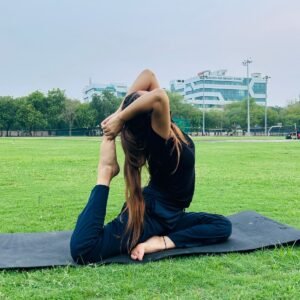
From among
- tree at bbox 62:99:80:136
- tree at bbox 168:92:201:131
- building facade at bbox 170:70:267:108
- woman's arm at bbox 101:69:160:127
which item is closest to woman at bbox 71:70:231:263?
woman's arm at bbox 101:69:160:127

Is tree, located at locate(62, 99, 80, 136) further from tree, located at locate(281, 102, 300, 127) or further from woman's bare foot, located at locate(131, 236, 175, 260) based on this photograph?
woman's bare foot, located at locate(131, 236, 175, 260)

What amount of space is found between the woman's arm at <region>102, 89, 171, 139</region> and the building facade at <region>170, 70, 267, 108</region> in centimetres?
10457

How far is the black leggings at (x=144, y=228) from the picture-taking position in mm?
3396

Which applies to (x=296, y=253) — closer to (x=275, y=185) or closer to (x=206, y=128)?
(x=275, y=185)

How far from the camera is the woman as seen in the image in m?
3.33

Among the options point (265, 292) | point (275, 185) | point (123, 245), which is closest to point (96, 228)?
point (123, 245)

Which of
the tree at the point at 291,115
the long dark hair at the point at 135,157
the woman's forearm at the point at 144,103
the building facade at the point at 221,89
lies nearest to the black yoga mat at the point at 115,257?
the long dark hair at the point at 135,157

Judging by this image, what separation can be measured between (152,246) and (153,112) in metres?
1.00

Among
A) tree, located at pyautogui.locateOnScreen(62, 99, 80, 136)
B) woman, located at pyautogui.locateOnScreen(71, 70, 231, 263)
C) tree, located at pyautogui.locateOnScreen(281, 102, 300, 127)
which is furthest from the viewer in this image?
tree, located at pyautogui.locateOnScreen(281, 102, 300, 127)

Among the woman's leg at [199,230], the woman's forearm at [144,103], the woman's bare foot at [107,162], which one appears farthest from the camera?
the woman's leg at [199,230]

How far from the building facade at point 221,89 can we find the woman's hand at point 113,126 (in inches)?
4115

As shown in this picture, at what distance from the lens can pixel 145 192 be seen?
364 centimetres

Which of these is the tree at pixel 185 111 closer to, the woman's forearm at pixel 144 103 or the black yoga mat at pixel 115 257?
the black yoga mat at pixel 115 257

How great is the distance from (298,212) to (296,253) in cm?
226
